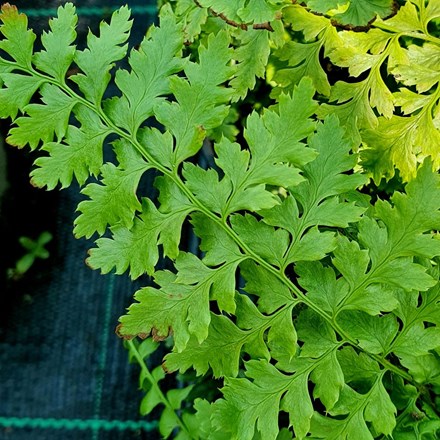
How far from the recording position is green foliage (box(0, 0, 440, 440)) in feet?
2.50

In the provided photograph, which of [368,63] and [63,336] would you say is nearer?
[368,63]

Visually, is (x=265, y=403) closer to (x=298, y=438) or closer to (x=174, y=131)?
(x=298, y=438)

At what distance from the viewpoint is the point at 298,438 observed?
0.75 meters

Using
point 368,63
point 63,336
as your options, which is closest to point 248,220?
point 368,63

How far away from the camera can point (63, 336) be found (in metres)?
1.81

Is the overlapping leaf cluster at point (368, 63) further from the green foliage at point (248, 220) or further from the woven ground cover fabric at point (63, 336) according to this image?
the woven ground cover fabric at point (63, 336)

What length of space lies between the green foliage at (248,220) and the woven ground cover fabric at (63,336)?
37.9 inches

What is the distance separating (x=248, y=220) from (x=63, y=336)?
115 centimetres

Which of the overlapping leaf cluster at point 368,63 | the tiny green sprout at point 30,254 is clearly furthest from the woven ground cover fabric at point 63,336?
the overlapping leaf cluster at point 368,63

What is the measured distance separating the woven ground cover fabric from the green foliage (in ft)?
3.16

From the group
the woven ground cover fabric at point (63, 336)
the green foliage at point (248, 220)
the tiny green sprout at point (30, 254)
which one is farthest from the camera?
the tiny green sprout at point (30, 254)

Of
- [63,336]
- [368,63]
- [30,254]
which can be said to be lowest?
[63,336]

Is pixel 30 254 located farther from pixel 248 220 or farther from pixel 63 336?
pixel 248 220

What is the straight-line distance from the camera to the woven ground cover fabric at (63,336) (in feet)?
5.66
